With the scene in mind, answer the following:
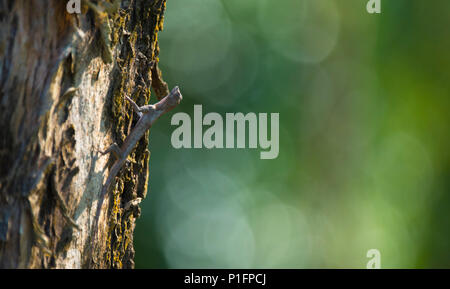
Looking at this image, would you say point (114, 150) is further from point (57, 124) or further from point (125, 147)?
point (57, 124)

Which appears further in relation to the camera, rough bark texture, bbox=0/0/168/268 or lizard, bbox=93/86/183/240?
lizard, bbox=93/86/183/240

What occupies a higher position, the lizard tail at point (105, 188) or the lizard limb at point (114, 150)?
the lizard limb at point (114, 150)

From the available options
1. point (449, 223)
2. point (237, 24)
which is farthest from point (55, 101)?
point (237, 24)

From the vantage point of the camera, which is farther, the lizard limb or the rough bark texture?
the lizard limb

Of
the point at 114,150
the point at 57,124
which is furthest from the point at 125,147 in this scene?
the point at 57,124

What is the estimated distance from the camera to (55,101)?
1308mm

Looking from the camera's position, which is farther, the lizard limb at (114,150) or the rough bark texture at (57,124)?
the lizard limb at (114,150)

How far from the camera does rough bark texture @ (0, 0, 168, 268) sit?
49.2 inches

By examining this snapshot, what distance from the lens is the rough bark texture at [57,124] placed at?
1.25 meters

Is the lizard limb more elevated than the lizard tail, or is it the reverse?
the lizard limb

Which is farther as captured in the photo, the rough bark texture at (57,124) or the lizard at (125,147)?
the lizard at (125,147)

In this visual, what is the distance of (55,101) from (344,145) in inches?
330
